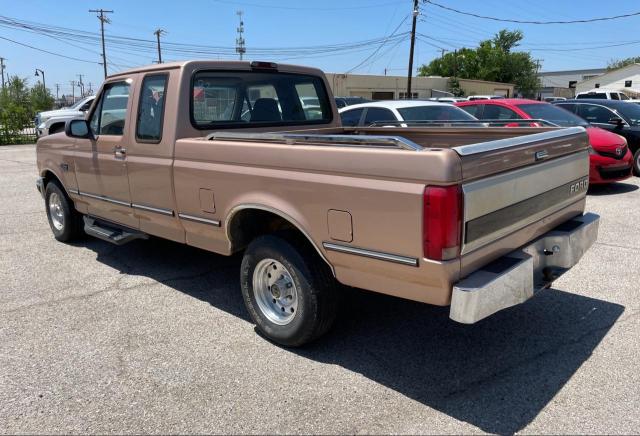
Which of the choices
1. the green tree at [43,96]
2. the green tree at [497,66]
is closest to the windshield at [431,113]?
the green tree at [43,96]

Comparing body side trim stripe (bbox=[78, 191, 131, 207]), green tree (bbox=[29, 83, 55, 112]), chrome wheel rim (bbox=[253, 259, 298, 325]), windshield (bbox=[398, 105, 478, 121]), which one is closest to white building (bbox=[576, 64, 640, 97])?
green tree (bbox=[29, 83, 55, 112])

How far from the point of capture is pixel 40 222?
7867mm

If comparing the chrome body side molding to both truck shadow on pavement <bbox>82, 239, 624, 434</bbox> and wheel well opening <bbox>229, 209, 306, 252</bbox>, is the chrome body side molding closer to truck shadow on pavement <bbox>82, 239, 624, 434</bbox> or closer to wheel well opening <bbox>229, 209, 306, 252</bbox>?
wheel well opening <bbox>229, 209, 306, 252</bbox>

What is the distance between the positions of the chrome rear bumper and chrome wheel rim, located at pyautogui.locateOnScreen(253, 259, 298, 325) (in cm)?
125

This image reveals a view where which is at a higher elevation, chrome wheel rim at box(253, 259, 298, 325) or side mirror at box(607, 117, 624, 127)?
side mirror at box(607, 117, 624, 127)

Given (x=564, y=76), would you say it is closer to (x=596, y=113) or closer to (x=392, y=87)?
(x=392, y=87)

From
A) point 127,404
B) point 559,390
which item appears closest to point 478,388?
point 559,390

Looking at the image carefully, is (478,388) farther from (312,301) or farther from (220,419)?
(220,419)

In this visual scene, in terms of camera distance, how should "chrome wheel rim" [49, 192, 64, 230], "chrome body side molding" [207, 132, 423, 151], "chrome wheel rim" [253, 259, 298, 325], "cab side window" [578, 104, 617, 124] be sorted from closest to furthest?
"chrome body side molding" [207, 132, 423, 151] < "chrome wheel rim" [253, 259, 298, 325] < "chrome wheel rim" [49, 192, 64, 230] < "cab side window" [578, 104, 617, 124]

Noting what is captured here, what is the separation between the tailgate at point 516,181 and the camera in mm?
2795

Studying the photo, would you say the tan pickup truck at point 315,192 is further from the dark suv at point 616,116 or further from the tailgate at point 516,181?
the dark suv at point 616,116

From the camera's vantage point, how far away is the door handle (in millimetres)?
4773

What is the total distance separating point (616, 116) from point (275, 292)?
9809mm

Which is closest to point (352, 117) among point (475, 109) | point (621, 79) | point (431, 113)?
point (431, 113)
